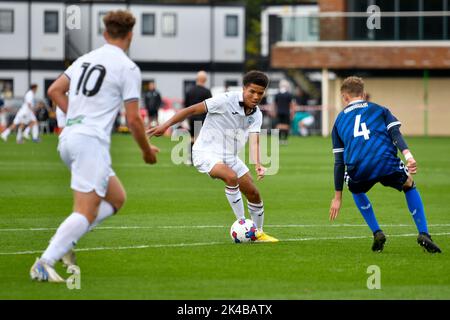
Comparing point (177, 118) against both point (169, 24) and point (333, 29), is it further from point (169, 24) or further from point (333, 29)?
point (169, 24)

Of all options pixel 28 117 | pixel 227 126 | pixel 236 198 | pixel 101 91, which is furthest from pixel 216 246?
pixel 28 117

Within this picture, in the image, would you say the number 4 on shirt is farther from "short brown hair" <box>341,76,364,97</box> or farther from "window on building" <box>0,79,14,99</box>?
"window on building" <box>0,79,14,99</box>

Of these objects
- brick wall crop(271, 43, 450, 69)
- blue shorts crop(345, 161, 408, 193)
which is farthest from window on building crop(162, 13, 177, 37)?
blue shorts crop(345, 161, 408, 193)

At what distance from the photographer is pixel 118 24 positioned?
10.0 m

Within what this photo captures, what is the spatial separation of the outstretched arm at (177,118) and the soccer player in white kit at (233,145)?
0.22m

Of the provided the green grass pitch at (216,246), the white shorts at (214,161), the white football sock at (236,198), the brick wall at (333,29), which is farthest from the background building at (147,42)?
the white football sock at (236,198)

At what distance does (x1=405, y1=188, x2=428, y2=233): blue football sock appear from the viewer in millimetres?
12719

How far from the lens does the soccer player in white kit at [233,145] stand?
1397 cm

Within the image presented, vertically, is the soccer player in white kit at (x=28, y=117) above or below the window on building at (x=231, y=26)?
below

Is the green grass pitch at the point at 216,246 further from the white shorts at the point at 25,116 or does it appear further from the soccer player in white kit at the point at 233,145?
the white shorts at the point at 25,116

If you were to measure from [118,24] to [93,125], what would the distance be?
87 cm
